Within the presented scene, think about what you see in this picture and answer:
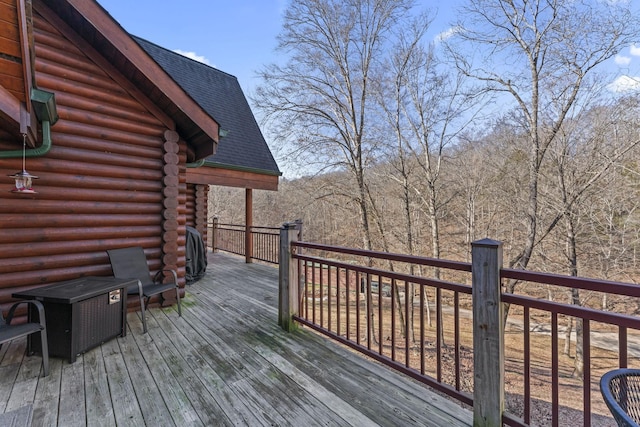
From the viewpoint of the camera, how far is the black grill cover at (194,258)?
5307 mm

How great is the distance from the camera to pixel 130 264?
3.43 metres

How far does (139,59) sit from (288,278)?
9.77 ft

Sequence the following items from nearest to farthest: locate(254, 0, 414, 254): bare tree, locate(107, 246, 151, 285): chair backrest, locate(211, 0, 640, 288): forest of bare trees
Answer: locate(107, 246, 151, 285): chair backrest
locate(211, 0, 640, 288): forest of bare trees
locate(254, 0, 414, 254): bare tree

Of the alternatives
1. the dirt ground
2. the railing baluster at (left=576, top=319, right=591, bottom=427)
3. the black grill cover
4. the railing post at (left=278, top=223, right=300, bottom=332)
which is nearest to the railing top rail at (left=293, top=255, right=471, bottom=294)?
the railing post at (left=278, top=223, right=300, bottom=332)

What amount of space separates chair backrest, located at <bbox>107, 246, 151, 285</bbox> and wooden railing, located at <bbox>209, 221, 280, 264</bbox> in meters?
2.72

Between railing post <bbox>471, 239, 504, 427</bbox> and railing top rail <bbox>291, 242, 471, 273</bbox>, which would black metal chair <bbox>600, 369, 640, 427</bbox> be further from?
railing top rail <bbox>291, 242, 471, 273</bbox>

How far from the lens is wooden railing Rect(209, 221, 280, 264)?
7.36 m

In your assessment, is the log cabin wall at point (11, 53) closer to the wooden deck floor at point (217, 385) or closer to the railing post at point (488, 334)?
the wooden deck floor at point (217, 385)

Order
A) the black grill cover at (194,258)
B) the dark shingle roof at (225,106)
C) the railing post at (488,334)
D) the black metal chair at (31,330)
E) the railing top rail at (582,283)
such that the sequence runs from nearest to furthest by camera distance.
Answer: the railing top rail at (582,283), the railing post at (488,334), the black metal chair at (31,330), the black grill cover at (194,258), the dark shingle roof at (225,106)

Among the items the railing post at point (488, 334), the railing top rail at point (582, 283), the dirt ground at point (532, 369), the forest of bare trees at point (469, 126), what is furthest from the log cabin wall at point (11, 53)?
the forest of bare trees at point (469, 126)

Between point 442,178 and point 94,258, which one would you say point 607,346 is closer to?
point 442,178

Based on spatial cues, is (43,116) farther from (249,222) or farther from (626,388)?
(249,222)

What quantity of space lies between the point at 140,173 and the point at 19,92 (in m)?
1.56

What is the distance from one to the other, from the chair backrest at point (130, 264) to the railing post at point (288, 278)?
67.3 inches
